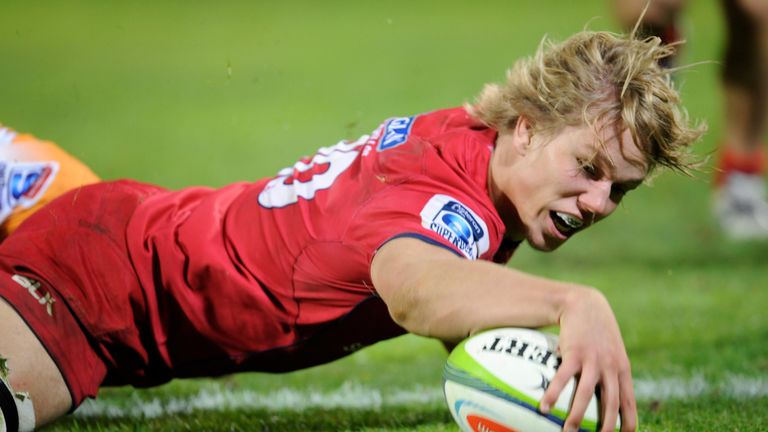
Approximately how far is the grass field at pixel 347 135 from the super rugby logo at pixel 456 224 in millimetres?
911

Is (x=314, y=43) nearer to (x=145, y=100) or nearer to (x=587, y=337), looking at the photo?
(x=145, y=100)

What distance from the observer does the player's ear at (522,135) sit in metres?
3.63

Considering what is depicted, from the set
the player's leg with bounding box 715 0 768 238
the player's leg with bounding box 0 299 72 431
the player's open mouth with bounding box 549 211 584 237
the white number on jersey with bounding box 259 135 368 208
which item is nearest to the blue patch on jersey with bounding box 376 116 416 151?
the white number on jersey with bounding box 259 135 368 208

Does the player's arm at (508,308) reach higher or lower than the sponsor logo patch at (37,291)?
higher

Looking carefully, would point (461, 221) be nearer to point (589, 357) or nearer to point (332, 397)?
point (589, 357)

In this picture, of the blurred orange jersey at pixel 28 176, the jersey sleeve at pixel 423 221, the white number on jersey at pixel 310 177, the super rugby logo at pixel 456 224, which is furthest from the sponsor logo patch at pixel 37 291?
the super rugby logo at pixel 456 224

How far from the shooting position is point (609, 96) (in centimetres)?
358

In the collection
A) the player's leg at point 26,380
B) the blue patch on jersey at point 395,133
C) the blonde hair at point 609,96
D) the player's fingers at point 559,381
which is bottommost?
the player's leg at point 26,380

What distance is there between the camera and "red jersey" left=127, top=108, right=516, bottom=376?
3.46 meters

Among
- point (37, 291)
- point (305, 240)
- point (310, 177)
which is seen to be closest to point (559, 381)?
point (305, 240)

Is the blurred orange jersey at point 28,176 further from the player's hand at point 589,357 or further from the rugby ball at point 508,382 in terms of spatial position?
the player's hand at point 589,357

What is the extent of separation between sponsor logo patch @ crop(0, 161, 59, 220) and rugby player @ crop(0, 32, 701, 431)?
1.96ft

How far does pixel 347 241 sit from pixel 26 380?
116cm

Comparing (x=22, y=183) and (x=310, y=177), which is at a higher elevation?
(x=310, y=177)
